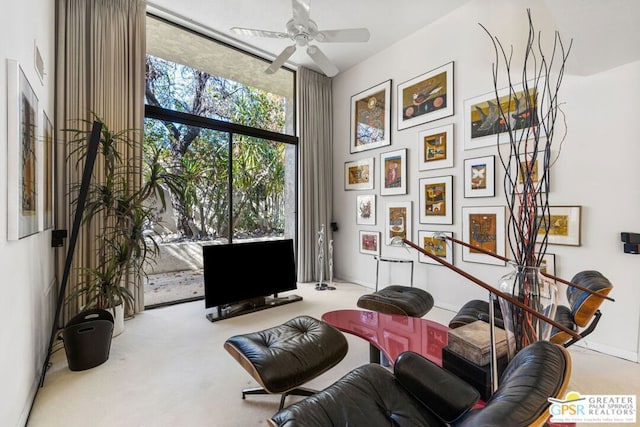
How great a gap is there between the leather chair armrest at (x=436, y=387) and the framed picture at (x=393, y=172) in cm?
301

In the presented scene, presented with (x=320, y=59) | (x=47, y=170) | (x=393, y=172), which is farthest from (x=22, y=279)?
(x=393, y=172)

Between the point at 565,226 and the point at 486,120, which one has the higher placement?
the point at 486,120

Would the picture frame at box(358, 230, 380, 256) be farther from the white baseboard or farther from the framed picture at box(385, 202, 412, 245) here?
the white baseboard

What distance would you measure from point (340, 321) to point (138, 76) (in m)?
3.34

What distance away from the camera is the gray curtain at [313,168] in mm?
4816

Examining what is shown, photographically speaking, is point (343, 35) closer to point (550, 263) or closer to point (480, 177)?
point (480, 177)

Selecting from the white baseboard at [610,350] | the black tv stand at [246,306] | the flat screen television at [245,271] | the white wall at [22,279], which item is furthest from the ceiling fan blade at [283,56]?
the white baseboard at [610,350]

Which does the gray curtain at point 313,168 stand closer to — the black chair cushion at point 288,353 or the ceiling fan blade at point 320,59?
Result: the ceiling fan blade at point 320,59

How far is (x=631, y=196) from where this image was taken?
7.86ft

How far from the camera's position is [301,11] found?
2578 mm

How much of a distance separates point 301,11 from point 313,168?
2.57 m

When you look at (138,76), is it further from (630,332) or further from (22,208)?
(630,332)

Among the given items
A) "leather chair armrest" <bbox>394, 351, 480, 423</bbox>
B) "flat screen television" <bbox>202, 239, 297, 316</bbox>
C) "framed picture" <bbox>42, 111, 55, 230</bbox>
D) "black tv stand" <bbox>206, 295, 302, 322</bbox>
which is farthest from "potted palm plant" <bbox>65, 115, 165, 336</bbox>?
"leather chair armrest" <bbox>394, 351, 480, 423</bbox>

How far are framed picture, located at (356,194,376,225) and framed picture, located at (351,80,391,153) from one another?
77cm
